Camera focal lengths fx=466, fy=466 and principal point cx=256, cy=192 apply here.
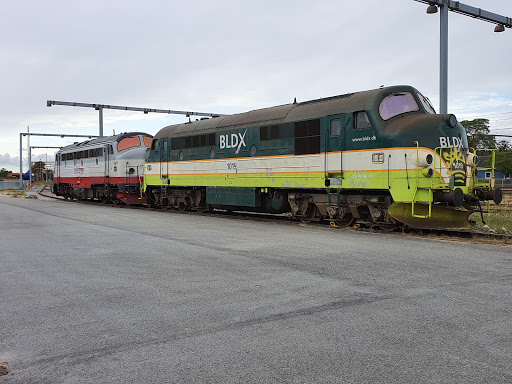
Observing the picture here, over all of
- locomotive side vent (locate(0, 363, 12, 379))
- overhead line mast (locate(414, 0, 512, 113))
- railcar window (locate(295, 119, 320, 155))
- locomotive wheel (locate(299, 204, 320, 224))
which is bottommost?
locomotive side vent (locate(0, 363, 12, 379))

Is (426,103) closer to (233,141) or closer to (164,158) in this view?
(233,141)

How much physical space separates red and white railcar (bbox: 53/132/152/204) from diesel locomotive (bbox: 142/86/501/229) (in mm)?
6909

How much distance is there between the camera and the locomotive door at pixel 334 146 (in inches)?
516

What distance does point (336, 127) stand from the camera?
13289 millimetres

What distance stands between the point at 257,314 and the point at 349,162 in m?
8.50

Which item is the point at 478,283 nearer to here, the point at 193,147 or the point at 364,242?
the point at 364,242

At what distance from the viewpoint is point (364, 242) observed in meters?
10.2

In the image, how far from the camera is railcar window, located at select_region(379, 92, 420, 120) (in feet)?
40.3

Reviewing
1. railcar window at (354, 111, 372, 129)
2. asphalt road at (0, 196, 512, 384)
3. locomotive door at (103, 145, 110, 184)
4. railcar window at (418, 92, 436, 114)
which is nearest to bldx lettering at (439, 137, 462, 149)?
railcar window at (418, 92, 436, 114)

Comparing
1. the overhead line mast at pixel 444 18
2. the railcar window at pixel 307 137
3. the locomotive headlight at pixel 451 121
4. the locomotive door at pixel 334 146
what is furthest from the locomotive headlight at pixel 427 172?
the overhead line mast at pixel 444 18

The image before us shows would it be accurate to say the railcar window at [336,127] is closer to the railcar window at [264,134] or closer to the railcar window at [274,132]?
the railcar window at [274,132]

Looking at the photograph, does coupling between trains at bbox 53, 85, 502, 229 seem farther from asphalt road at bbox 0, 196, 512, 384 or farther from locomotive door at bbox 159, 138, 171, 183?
asphalt road at bbox 0, 196, 512, 384

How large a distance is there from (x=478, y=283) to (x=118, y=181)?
70.1ft

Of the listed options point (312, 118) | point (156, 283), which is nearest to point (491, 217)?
point (312, 118)
